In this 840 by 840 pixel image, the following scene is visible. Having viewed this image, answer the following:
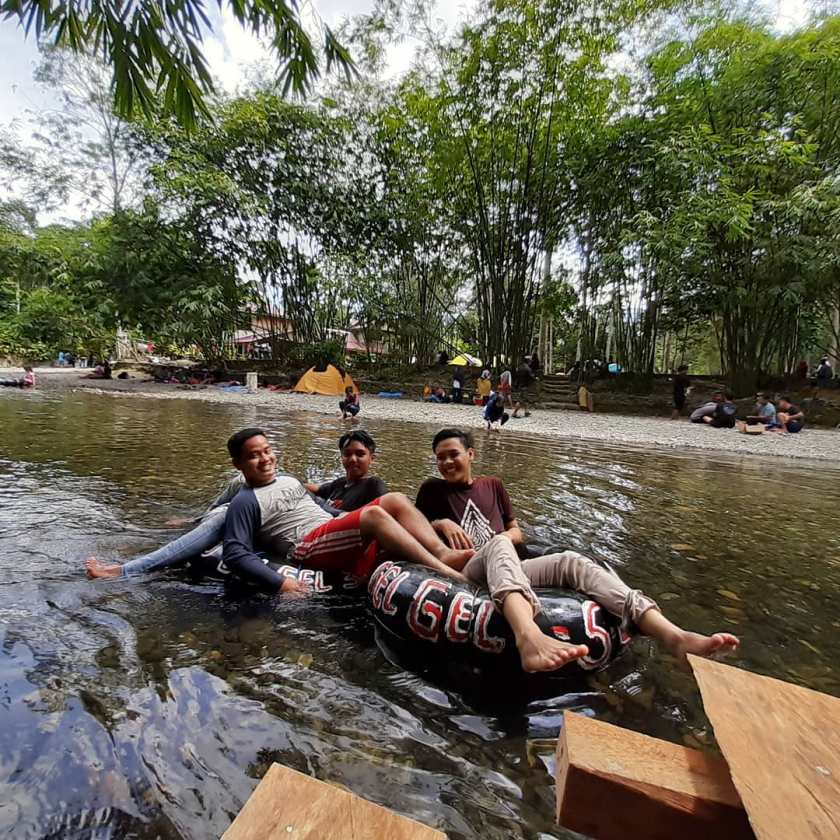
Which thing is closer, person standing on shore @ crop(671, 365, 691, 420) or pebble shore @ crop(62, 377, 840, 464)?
pebble shore @ crop(62, 377, 840, 464)

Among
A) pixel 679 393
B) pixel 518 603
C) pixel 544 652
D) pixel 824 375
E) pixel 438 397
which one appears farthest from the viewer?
pixel 438 397

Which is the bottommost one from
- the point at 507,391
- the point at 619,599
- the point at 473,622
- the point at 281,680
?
the point at 281,680

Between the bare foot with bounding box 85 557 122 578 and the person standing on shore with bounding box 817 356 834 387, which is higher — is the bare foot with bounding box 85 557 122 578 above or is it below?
below

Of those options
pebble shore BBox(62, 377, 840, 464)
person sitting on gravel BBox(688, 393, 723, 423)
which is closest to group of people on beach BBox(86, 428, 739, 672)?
pebble shore BBox(62, 377, 840, 464)

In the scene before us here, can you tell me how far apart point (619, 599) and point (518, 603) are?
1.66ft

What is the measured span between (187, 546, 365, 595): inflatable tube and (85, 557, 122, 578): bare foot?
1.38ft

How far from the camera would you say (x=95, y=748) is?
1815 millimetres

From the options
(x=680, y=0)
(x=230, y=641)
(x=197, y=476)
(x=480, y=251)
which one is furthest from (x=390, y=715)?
(x=480, y=251)

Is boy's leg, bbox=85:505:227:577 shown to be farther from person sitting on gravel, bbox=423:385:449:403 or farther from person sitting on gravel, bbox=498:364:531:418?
person sitting on gravel, bbox=423:385:449:403

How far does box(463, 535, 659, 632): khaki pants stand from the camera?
7.60ft

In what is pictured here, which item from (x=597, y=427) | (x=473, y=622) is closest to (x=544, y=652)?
(x=473, y=622)

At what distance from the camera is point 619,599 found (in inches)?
93.5

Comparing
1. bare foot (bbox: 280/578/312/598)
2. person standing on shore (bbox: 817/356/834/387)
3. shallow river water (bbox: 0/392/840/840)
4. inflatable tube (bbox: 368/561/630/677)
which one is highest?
person standing on shore (bbox: 817/356/834/387)

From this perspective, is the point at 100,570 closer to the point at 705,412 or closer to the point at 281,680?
the point at 281,680
